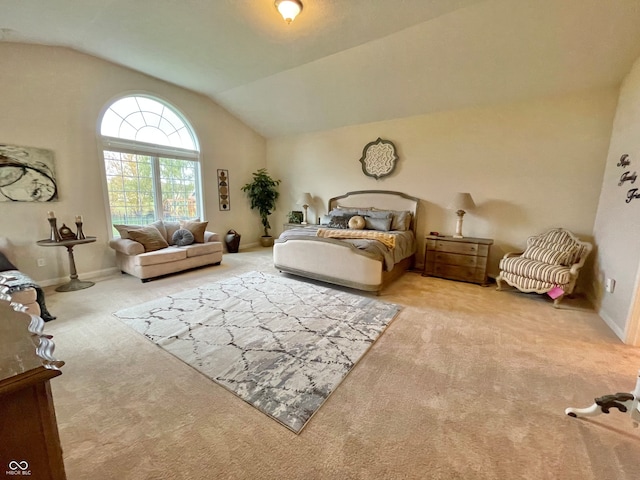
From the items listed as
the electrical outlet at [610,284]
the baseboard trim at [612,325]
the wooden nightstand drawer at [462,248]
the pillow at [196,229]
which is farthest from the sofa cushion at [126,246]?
the electrical outlet at [610,284]

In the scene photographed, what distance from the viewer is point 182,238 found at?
14.6 feet

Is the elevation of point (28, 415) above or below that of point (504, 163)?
below

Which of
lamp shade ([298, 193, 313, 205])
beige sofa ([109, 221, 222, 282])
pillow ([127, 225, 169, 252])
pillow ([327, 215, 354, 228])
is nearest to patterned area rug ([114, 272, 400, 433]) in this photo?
beige sofa ([109, 221, 222, 282])

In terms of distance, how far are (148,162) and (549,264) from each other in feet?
20.3

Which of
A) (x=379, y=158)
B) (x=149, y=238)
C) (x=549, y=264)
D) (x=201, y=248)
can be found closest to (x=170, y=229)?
(x=149, y=238)

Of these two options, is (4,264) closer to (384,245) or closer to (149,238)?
(149,238)

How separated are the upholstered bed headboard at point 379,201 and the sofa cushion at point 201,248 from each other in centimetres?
237

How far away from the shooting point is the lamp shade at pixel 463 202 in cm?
394

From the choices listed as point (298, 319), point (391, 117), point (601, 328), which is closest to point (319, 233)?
point (298, 319)

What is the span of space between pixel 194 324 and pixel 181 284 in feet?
4.48

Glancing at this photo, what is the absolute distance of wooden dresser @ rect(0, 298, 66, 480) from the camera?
60cm

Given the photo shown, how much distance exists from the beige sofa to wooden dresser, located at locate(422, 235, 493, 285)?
3583 mm

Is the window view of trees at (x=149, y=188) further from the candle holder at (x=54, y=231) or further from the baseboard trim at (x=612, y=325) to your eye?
the baseboard trim at (x=612, y=325)

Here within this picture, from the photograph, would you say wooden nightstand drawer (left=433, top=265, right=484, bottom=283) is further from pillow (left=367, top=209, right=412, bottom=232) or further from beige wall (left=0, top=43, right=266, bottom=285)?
beige wall (left=0, top=43, right=266, bottom=285)
